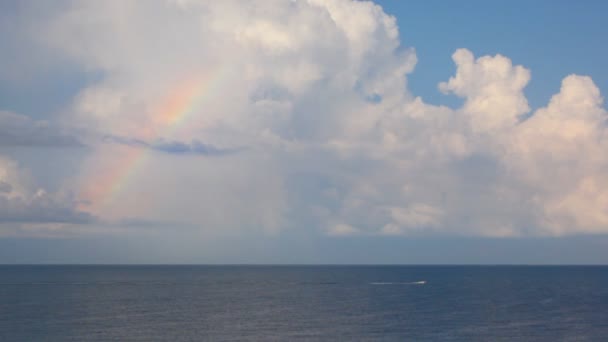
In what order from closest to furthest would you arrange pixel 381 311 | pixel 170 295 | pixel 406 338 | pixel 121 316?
pixel 406 338, pixel 121 316, pixel 381 311, pixel 170 295

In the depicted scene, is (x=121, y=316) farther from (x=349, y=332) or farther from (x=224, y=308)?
(x=349, y=332)

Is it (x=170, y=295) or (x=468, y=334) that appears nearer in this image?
(x=468, y=334)

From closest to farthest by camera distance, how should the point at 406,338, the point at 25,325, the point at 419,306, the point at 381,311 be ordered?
1. the point at 406,338
2. the point at 25,325
3. the point at 381,311
4. the point at 419,306

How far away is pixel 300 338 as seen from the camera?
103 metres

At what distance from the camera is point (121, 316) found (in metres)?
128

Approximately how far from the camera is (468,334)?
10638 centimetres

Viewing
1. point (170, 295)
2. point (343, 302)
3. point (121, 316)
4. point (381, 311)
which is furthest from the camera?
point (170, 295)

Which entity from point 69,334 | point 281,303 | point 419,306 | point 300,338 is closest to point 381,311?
point 419,306

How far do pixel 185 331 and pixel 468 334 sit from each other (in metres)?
47.8

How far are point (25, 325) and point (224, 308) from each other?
1783 inches

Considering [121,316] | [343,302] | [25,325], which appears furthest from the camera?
[343,302]

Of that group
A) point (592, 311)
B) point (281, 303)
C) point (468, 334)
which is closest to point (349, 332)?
point (468, 334)

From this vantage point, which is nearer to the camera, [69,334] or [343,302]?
[69,334]

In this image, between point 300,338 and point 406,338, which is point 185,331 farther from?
point 406,338
